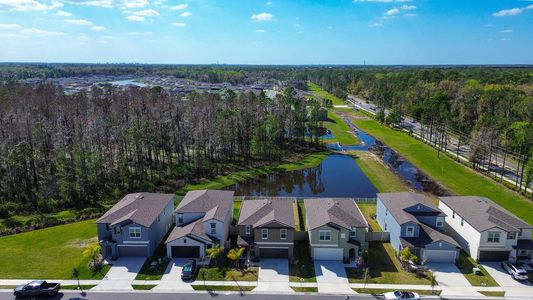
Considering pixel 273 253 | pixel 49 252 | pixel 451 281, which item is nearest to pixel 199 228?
pixel 273 253

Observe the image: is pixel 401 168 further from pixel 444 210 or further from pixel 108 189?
pixel 108 189

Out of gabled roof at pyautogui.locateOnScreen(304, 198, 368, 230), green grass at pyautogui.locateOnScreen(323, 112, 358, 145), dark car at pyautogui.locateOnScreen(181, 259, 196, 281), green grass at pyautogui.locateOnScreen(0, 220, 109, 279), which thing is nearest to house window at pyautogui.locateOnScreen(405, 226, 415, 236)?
gabled roof at pyautogui.locateOnScreen(304, 198, 368, 230)

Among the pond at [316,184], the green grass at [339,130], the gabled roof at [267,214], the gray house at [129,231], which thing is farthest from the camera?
the green grass at [339,130]

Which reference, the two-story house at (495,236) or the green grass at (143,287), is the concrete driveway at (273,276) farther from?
the two-story house at (495,236)

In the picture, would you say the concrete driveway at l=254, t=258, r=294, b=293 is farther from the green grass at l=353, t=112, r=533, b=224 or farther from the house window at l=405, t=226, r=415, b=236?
the green grass at l=353, t=112, r=533, b=224

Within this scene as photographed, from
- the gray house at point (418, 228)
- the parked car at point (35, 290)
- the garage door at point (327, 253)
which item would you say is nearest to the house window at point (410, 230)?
the gray house at point (418, 228)

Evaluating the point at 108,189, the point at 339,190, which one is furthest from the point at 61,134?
→ the point at 339,190
